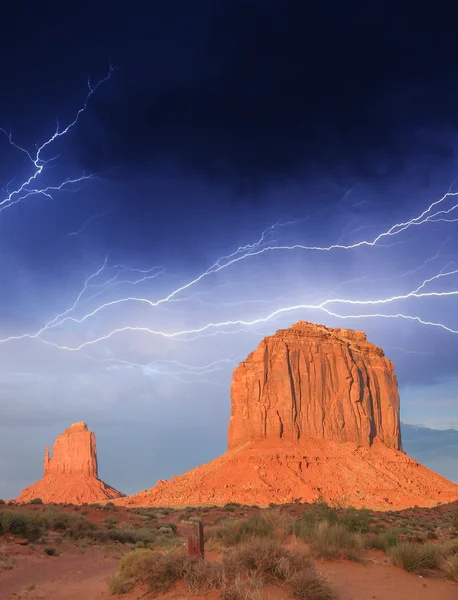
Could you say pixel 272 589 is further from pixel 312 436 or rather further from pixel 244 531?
pixel 312 436

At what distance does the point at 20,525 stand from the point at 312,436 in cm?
5014

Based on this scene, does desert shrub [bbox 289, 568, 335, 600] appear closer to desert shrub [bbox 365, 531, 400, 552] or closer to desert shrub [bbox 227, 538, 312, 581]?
desert shrub [bbox 227, 538, 312, 581]

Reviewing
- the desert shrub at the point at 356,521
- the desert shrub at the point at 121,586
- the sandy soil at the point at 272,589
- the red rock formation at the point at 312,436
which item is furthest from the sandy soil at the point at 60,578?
the red rock formation at the point at 312,436

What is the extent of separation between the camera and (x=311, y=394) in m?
68.1

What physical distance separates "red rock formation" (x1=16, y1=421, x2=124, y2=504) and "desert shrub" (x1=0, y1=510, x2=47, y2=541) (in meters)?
73.4

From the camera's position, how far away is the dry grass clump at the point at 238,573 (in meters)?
8.28

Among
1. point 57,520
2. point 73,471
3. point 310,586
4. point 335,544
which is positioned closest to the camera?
point 310,586

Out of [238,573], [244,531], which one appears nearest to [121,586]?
[238,573]

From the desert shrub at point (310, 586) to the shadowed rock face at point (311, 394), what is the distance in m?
57.3

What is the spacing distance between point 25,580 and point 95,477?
307 feet

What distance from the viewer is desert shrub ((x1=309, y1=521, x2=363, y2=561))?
11758 millimetres

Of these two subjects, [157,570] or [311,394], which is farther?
[311,394]

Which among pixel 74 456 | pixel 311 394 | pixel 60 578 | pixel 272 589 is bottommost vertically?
pixel 60 578

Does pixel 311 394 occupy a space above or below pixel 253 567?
above
